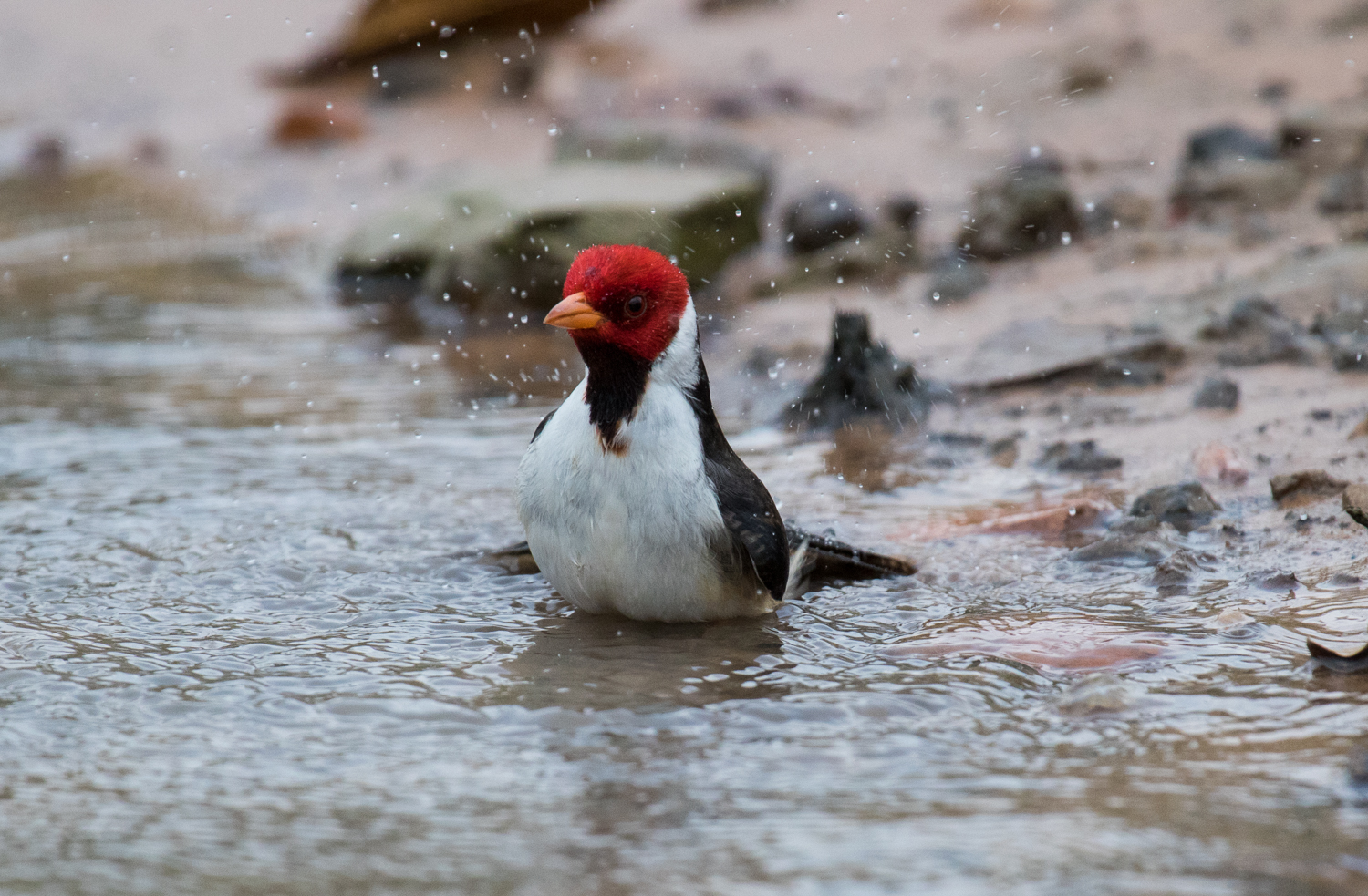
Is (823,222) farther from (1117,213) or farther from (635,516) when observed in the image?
(635,516)

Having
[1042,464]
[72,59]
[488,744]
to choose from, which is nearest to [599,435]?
[488,744]

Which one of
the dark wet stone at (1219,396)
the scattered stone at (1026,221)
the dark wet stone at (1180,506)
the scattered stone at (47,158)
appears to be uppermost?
the scattered stone at (47,158)

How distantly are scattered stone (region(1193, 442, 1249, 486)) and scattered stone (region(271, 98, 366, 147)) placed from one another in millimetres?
9936

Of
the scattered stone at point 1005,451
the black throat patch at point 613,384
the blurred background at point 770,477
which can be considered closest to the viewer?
the blurred background at point 770,477

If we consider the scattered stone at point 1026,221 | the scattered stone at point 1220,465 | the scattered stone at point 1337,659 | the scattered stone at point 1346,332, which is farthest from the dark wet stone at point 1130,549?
the scattered stone at point 1026,221

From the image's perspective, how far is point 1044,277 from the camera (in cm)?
766

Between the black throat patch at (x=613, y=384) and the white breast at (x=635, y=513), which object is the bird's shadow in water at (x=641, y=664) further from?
the black throat patch at (x=613, y=384)

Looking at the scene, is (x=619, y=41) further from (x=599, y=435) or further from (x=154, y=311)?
(x=599, y=435)

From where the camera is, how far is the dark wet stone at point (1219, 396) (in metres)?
5.73

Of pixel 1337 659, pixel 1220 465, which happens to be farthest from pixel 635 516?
pixel 1220 465

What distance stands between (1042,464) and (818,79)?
7.44 m

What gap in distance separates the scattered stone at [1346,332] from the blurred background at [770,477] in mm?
34

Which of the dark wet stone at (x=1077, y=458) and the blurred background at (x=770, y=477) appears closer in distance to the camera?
the blurred background at (x=770, y=477)

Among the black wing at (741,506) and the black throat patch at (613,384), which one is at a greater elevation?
the black throat patch at (613,384)
